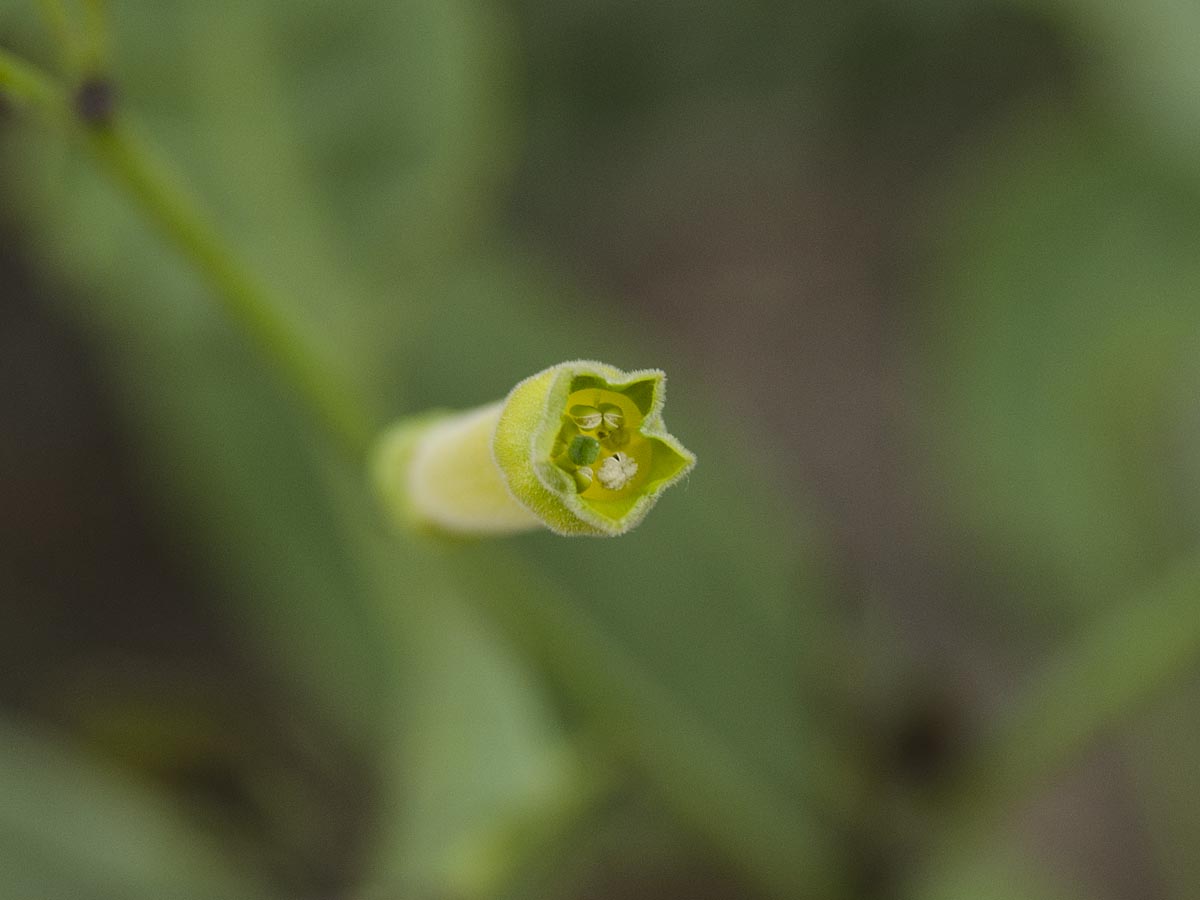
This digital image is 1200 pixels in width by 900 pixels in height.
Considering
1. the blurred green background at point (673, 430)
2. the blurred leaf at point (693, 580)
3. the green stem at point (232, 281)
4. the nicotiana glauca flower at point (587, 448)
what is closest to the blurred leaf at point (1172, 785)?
the blurred green background at point (673, 430)

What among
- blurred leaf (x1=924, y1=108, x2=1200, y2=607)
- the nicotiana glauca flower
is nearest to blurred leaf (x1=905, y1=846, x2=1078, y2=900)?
blurred leaf (x1=924, y1=108, x2=1200, y2=607)

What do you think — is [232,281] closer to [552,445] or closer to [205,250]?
[205,250]

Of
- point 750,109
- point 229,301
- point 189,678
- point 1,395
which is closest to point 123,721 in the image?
point 189,678

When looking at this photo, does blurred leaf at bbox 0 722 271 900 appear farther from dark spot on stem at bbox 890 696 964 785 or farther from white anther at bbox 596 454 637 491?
white anther at bbox 596 454 637 491

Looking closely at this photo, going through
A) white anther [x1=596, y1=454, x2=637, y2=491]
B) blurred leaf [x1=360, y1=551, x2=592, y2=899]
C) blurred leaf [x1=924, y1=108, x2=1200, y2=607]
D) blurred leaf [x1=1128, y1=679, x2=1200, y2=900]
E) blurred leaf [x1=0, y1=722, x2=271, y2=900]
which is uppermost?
blurred leaf [x1=924, y1=108, x2=1200, y2=607]

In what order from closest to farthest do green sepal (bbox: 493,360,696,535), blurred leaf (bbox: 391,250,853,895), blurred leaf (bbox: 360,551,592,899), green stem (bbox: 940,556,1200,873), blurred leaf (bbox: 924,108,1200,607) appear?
1. green sepal (bbox: 493,360,696,535)
2. blurred leaf (bbox: 360,551,592,899)
3. green stem (bbox: 940,556,1200,873)
4. blurred leaf (bbox: 391,250,853,895)
5. blurred leaf (bbox: 924,108,1200,607)

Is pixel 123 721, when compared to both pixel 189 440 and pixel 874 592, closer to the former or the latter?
pixel 189 440

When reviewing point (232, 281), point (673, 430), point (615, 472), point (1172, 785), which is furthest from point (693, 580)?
point (615, 472)
